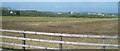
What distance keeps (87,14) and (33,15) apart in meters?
10.7

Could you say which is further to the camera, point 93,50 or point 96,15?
point 96,15

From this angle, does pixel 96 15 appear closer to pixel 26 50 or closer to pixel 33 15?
pixel 33 15

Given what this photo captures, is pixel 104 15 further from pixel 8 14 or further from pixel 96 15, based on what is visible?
pixel 8 14

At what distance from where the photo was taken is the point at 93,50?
49.1 feet

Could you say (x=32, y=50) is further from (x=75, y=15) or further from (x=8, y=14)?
(x=75, y=15)

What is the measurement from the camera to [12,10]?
55.9 m

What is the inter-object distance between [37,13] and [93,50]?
1990 inches

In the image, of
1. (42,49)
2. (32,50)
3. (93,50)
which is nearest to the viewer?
(42,49)

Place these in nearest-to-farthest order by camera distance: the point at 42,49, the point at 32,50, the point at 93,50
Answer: the point at 42,49
the point at 32,50
the point at 93,50

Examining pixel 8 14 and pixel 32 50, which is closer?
pixel 32 50

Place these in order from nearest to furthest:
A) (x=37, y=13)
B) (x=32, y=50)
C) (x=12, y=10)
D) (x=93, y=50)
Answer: (x=32, y=50)
(x=93, y=50)
(x=12, y=10)
(x=37, y=13)

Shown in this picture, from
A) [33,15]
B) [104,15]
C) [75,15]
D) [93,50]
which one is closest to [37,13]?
[33,15]

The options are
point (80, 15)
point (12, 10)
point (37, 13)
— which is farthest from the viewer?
point (37, 13)

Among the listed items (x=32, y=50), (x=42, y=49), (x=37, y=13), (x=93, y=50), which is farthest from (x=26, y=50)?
(x=37, y=13)
